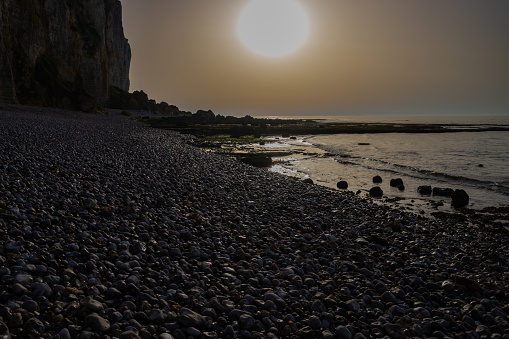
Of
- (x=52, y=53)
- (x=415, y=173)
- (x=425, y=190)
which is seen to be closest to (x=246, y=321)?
(x=425, y=190)

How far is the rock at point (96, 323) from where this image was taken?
3.98 meters

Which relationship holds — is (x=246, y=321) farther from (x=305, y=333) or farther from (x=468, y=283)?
(x=468, y=283)

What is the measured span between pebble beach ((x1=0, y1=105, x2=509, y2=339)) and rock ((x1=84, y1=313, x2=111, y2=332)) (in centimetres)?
1

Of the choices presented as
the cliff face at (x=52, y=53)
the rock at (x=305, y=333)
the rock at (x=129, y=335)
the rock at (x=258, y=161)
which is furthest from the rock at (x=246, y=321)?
the cliff face at (x=52, y=53)

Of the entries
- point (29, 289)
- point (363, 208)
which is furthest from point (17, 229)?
point (363, 208)

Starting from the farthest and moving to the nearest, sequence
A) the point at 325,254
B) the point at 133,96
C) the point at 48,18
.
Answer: the point at 133,96 → the point at 48,18 → the point at 325,254

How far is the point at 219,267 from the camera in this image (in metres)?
6.32

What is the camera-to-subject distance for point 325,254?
7582 millimetres

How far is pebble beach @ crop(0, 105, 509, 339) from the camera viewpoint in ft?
14.6

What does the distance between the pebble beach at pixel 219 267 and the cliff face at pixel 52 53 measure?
3685 cm

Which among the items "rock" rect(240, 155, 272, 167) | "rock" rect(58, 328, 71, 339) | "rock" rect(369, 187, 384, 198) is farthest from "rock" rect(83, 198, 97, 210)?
"rock" rect(240, 155, 272, 167)

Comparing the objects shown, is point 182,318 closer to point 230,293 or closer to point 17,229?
point 230,293

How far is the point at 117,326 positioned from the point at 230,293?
1.94m

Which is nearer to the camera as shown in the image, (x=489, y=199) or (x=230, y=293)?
(x=230, y=293)
